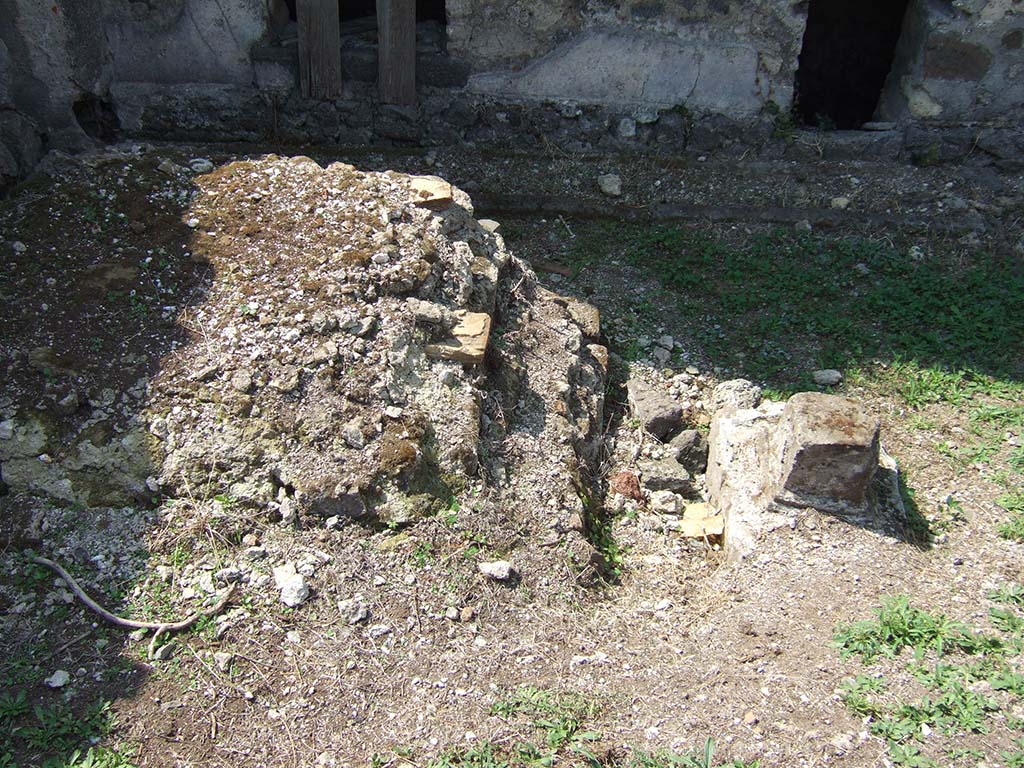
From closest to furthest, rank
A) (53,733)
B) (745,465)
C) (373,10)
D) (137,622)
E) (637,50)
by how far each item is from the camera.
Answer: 1. (53,733)
2. (137,622)
3. (745,465)
4. (637,50)
5. (373,10)

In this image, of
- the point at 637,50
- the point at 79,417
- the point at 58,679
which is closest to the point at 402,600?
the point at 58,679

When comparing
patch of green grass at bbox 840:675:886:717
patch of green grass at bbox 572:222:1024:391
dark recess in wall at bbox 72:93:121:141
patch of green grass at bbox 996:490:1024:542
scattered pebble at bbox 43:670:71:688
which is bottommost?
scattered pebble at bbox 43:670:71:688

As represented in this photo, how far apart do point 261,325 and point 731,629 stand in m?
2.21

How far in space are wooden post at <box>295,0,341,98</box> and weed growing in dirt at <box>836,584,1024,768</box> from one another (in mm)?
4531

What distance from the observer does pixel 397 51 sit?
18.6 ft

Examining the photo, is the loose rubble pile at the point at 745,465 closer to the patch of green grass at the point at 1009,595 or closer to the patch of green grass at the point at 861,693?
the patch of green grass at the point at 1009,595

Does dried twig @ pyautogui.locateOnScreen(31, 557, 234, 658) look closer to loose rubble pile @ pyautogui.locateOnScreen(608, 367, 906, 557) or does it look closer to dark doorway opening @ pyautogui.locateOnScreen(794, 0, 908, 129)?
loose rubble pile @ pyautogui.locateOnScreen(608, 367, 906, 557)

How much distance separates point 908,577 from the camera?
337 cm

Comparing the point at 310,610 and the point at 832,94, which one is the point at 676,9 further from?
the point at 310,610

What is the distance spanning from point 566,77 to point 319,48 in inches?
62.8

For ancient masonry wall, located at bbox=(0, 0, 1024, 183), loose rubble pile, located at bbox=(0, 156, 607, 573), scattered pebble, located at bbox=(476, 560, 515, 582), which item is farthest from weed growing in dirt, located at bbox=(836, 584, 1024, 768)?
ancient masonry wall, located at bbox=(0, 0, 1024, 183)

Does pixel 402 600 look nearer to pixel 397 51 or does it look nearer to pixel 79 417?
pixel 79 417

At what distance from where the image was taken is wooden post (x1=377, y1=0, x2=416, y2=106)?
557cm

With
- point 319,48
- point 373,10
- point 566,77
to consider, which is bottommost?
point 566,77
